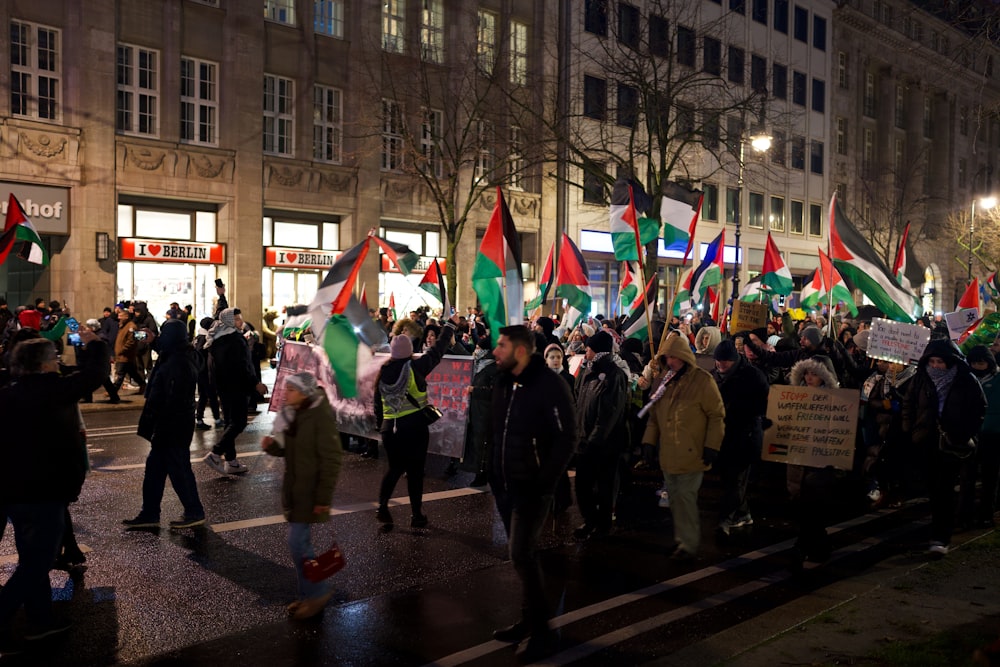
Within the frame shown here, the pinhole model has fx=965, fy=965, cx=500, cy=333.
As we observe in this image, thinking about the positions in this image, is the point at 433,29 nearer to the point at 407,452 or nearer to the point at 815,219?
the point at 407,452

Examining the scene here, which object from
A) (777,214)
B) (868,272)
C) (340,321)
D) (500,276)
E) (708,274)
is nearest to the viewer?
(340,321)

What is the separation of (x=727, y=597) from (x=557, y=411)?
2.03 m

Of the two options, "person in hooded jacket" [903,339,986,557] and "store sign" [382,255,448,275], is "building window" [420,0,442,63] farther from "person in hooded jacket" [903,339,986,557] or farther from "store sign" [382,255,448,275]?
"person in hooded jacket" [903,339,986,557]

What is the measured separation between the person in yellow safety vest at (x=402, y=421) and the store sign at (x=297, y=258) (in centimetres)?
1990

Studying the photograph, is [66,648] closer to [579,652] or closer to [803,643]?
[579,652]

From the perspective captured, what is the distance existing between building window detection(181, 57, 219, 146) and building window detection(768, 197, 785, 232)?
29.7m

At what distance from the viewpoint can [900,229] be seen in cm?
4891

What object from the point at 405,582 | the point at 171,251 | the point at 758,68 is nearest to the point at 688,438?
the point at 405,582

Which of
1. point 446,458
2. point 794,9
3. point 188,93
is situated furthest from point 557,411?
point 794,9

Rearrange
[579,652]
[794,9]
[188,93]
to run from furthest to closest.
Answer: [794,9] < [188,93] < [579,652]

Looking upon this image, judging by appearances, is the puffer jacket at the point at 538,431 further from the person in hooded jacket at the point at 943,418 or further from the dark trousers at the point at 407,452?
the person in hooded jacket at the point at 943,418

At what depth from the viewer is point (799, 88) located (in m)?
48.5

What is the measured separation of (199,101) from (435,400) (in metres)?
18.1

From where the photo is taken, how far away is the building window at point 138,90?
24.9m
